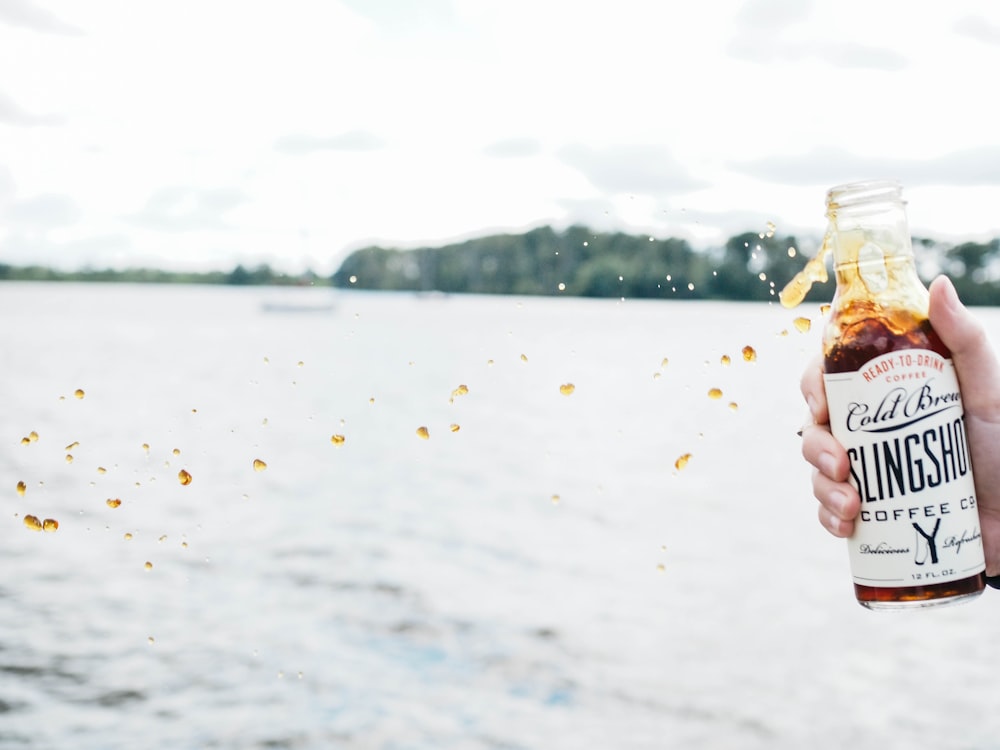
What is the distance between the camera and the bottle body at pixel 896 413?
219 centimetres

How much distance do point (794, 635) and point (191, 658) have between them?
209 inches

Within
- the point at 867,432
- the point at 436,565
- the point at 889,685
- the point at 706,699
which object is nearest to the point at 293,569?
the point at 436,565

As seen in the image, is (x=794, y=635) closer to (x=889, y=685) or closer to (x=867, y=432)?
(x=889, y=685)

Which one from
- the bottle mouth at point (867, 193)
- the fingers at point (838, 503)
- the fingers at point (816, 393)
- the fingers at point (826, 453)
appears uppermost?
the bottle mouth at point (867, 193)

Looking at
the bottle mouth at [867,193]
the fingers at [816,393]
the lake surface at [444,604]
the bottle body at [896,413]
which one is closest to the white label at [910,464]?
the bottle body at [896,413]

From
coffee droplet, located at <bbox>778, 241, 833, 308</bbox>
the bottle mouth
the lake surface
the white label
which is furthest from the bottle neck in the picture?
the lake surface

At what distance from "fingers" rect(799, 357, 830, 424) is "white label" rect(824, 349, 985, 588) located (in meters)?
0.14

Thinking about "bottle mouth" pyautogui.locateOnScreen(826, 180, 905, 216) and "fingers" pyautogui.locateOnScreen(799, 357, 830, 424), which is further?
"fingers" pyautogui.locateOnScreen(799, 357, 830, 424)

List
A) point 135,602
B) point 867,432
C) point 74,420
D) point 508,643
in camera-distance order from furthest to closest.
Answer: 1. point 74,420
2. point 135,602
3. point 508,643
4. point 867,432

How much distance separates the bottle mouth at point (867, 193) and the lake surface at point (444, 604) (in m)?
0.85

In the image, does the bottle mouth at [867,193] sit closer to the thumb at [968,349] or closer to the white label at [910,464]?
the thumb at [968,349]

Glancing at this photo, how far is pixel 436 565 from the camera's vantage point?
440 inches

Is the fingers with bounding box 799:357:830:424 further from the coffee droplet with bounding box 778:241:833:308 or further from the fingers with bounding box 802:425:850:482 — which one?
the coffee droplet with bounding box 778:241:833:308

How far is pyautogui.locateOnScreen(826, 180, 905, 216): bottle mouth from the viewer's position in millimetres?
2209
